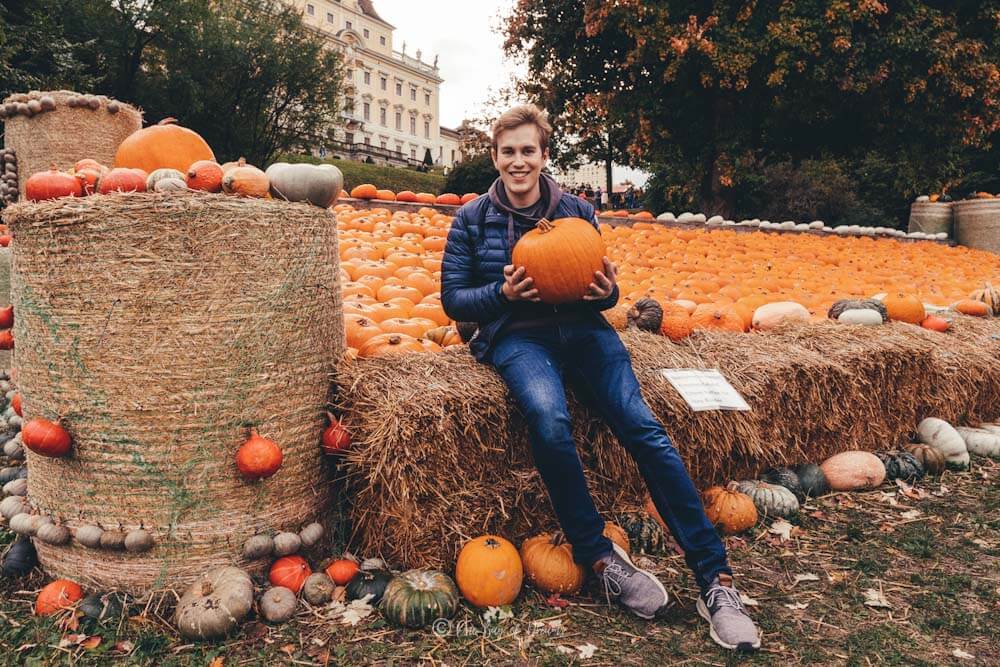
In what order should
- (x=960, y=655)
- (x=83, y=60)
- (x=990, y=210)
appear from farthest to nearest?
(x=83, y=60) → (x=990, y=210) → (x=960, y=655)

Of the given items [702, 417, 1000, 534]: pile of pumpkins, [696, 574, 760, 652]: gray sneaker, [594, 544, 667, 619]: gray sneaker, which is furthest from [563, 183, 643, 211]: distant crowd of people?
[696, 574, 760, 652]: gray sneaker

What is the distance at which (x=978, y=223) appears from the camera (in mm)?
13023

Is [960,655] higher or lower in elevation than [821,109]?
lower

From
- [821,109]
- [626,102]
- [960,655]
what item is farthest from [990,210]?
[960,655]

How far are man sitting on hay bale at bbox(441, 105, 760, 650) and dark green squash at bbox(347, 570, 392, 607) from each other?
28.5 inches

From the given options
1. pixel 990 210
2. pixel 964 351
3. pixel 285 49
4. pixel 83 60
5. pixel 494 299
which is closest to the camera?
pixel 494 299

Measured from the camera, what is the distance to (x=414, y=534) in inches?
100

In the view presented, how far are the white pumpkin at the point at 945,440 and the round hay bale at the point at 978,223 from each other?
11.1 m

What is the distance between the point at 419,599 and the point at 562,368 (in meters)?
1.10

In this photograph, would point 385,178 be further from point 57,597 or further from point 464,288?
point 57,597

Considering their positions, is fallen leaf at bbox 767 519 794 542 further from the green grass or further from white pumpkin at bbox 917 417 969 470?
the green grass

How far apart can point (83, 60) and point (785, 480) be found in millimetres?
20858

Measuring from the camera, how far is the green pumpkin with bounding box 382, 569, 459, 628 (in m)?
2.27

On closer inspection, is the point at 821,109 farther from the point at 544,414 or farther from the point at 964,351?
the point at 544,414
